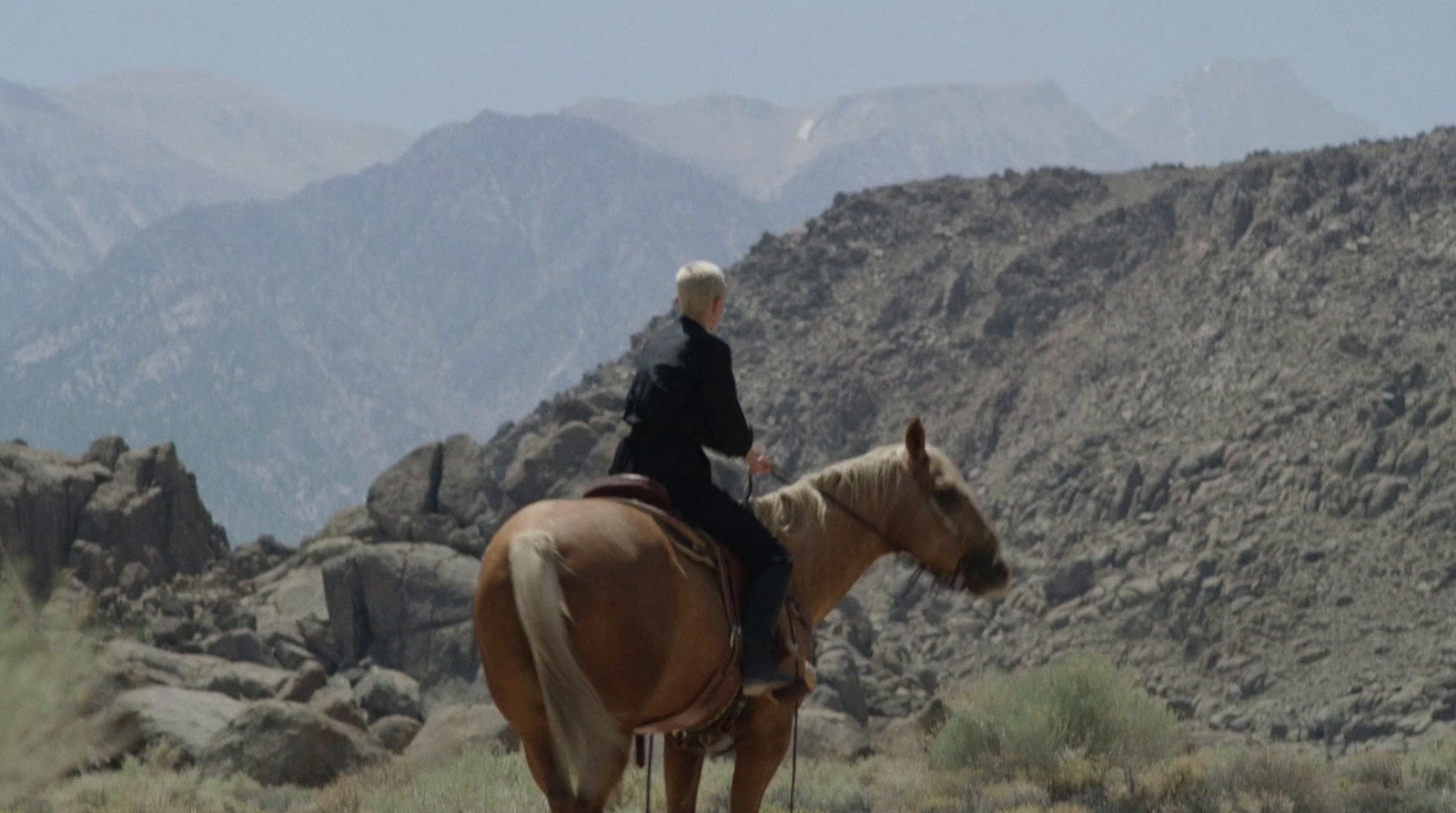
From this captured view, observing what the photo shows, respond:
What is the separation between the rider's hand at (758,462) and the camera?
9.91 m

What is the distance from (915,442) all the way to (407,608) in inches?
867

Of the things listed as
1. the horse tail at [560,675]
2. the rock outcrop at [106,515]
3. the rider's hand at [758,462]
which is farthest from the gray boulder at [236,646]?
the horse tail at [560,675]

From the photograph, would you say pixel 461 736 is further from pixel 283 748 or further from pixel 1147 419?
pixel 1147 419

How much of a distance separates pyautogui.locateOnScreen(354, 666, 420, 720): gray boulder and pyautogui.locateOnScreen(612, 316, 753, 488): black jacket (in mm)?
17818

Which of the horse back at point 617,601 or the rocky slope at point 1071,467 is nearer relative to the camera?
the horse back at point 617,601

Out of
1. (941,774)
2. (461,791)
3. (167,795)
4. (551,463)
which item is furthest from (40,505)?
(941,774)

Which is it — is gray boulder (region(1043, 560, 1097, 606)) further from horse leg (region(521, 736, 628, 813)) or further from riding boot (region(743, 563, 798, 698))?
horse leg (region(521, 736, 628, 813))

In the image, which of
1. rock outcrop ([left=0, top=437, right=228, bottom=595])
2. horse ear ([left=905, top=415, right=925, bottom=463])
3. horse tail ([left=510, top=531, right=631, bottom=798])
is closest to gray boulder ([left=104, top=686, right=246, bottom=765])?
horse ear ([left=905, top=415, right=925, bottom=463])

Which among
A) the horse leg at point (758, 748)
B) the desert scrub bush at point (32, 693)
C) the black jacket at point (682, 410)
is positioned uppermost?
the black jacket at point (682, 410)

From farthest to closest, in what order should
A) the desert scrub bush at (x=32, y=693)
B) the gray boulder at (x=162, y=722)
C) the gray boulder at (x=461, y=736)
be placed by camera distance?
the gray boulder at (x=162, y=722) → the gray boulder at (x=461, y=736) → the desert scrub bush at (x=32, y=693)

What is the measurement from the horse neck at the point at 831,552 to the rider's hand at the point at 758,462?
1.65ft

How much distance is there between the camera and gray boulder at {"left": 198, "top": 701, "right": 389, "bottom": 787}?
59.0 feet

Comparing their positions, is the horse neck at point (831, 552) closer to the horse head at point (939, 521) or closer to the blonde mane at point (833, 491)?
the blonde mane at point (833, 491)

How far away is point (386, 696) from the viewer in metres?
27.2
